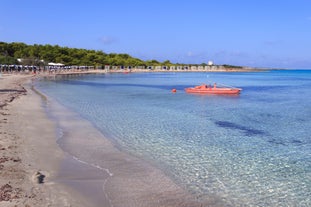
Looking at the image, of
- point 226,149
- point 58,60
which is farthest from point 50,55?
point 226,149

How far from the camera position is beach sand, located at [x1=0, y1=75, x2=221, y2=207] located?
24.0 feet

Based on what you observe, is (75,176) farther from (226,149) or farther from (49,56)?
(49,56)

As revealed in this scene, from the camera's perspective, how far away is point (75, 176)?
8.93 metres

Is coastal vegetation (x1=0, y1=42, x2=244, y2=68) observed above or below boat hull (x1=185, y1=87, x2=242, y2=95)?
above

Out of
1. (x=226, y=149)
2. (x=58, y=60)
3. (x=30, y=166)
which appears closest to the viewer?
(x=30, y=166)

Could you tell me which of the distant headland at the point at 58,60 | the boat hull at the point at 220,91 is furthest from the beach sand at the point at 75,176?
the distant headland at the point at 58,60

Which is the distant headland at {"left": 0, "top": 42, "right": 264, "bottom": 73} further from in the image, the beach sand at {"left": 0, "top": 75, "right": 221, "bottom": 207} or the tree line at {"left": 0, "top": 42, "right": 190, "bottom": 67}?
the beach sand at {"left": 0, "top": 75, "right": 221, "bottom": 207}

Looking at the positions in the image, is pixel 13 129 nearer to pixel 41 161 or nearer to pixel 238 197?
pixel 41 161

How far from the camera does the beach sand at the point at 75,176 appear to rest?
24.0 ft

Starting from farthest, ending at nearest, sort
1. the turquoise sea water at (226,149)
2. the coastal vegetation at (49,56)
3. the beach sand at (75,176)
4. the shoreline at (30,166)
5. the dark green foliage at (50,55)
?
the dark green foliage at (50,55) → the coastal vegetation at (49,56) → the turquoise sea water at (226,149) → the beach sand at (75,176) → the shoreline at (30,166)

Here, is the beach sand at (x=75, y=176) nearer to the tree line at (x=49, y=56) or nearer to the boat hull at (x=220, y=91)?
the boat hull at (x=220, y=91)

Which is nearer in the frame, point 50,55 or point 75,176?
point 75,176

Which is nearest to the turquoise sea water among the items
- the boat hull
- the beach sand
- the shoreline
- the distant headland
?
the beach sand

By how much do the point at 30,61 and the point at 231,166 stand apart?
8139 centimetres
